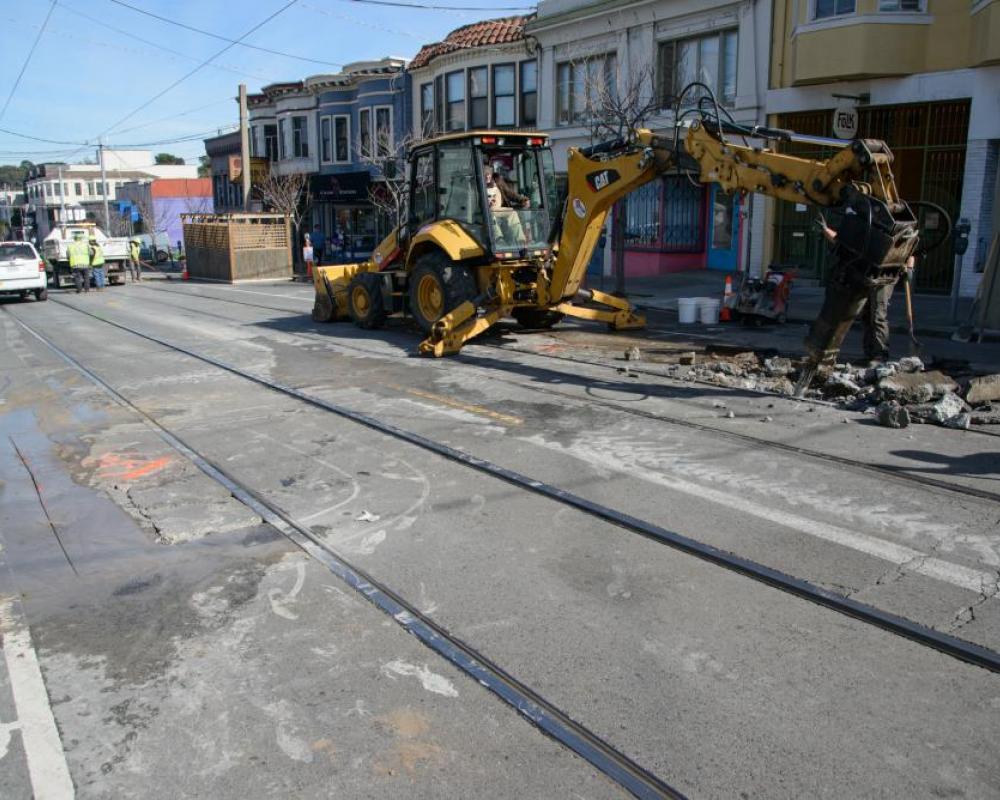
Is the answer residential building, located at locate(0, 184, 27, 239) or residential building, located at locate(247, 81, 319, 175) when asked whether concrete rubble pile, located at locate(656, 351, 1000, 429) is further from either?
residential building, located at locate(0, 184, 27, 239)

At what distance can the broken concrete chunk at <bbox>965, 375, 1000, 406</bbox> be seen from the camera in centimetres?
866

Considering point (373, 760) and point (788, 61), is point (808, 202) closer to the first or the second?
point (373, 760)

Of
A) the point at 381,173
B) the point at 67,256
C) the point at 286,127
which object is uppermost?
the point at 286,127

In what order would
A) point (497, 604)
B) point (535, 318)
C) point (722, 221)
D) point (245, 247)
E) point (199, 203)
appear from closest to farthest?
point (497, 604)
point (535, 318)
point (722, 221)
point (245, 247)
point (199, 203)

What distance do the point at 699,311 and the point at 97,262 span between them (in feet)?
72.2

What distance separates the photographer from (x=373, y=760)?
3.38 metres

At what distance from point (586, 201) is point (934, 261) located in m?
10.7

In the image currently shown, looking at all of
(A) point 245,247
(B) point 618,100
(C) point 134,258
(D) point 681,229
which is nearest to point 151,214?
(C) point 134,258

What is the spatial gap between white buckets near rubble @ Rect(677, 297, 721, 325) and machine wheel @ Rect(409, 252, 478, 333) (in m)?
4.39

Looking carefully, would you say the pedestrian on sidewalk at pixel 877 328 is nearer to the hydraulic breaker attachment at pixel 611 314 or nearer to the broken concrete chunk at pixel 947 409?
the broken concrete chunk at pixel 947 409

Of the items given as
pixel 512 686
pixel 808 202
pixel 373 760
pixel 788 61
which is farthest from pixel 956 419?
pixel 788 61

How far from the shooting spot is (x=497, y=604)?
15.3 ft

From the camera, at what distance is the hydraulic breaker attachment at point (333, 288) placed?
1681 centimetres

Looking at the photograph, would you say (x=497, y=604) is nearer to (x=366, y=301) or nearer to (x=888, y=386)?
(x=888, y=386)
